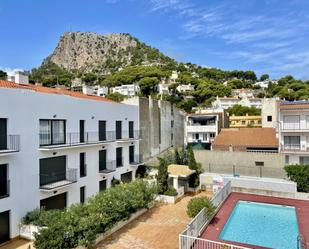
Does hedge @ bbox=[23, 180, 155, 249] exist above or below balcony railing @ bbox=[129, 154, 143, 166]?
below

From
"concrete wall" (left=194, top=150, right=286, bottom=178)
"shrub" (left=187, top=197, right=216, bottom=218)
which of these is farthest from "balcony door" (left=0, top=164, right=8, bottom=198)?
"concrete wall" (left=194, top=150, right=286, bottom=178)

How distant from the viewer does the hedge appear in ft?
38.3

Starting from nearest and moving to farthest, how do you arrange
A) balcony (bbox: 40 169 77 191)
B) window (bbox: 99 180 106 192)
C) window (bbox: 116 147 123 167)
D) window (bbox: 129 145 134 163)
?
1. balcony (bbox: 40 169 77 191)
2. window (bbox: 99 180 106 192)
3. window (bbox: 116 147 123 167)
4. window (bbox: 129 145 134 163)

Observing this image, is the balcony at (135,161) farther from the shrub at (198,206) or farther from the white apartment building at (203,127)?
the white apartment building at (203,127)

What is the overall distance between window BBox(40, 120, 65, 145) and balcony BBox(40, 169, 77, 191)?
84.2 inches

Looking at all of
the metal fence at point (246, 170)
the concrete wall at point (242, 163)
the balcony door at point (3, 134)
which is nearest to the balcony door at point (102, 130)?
the balcony door at point (3, 134)

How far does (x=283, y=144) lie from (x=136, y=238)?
22.9 meters

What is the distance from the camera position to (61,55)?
582 ft

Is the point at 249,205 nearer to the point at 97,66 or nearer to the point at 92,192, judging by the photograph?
the point at 92,192

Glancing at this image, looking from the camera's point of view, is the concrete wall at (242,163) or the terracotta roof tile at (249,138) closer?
the concrete wall at (242,163)

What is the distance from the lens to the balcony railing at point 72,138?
17380 millimetres

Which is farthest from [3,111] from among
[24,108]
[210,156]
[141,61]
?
[141,61]

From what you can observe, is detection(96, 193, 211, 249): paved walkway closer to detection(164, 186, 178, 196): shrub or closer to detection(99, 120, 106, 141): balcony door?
detection(164, 186, 178, 196): shrub

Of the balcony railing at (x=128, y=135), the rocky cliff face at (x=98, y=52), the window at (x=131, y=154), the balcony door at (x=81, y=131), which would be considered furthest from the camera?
the rocky cliff face at (x=98, y=52)
